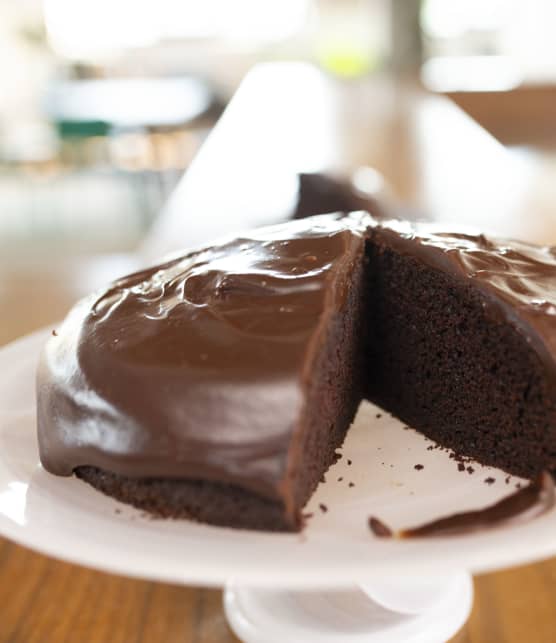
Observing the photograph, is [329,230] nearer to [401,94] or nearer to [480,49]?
[401,94]

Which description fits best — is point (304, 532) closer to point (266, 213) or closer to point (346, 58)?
point (266, 213)

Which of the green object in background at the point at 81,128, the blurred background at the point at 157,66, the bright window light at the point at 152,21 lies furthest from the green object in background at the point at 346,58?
the green object in background at the point at 81,128

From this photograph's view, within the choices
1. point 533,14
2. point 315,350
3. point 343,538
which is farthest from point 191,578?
point 533,14

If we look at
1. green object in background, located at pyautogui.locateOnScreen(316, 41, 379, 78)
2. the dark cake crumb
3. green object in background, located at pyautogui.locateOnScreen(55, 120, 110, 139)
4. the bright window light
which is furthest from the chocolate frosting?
the bright window light

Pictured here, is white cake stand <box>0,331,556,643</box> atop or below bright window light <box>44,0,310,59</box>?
below

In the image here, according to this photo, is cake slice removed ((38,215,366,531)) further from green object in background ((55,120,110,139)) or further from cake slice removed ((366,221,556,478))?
green object in background ((55,120,110,139))
